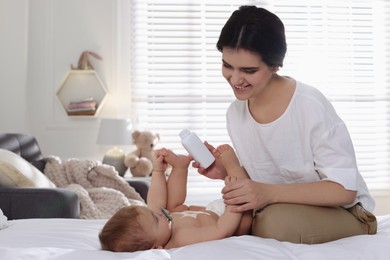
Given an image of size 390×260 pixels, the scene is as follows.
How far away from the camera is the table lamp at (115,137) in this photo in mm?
4527

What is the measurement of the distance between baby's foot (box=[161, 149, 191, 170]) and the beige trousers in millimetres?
328

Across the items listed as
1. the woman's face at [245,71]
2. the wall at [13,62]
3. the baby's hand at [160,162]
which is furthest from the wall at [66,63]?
the woman's face at [245,71]

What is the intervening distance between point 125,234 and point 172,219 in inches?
8.0

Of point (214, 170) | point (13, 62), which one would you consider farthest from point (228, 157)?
point (13, 62)

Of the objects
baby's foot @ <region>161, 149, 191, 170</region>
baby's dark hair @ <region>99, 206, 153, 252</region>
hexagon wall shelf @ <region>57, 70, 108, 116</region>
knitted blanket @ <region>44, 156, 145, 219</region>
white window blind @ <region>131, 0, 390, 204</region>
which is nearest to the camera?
baby's dark hair @ <region>99, 206, 153, 252</region>

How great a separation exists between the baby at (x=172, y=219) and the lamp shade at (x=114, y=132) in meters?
2.53

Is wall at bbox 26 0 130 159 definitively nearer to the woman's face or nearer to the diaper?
the diaper

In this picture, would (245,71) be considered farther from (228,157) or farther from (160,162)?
(160,162)

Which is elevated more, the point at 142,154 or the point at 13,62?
the point at 13,62

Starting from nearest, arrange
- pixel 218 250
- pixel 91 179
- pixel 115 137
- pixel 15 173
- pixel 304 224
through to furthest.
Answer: pixel 218 250 → pixel 304 224 → pixel 15 173 → pixel 91 179 → pixel 115 137

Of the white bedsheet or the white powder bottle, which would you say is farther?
the white powder bottle

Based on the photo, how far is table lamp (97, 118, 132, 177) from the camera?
453 centimetres

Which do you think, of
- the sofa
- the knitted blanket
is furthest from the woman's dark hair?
the knitted blanket

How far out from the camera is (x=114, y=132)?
4.53 meters
